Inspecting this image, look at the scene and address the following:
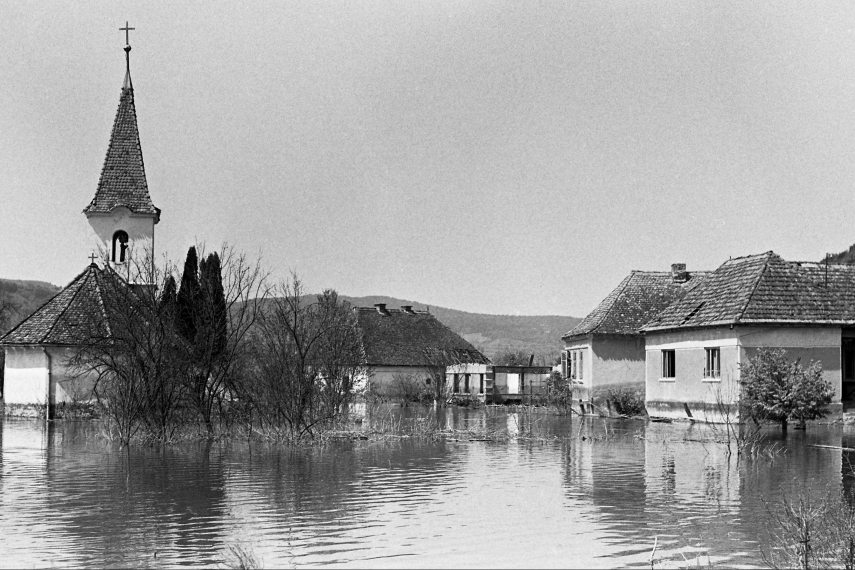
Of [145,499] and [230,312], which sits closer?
[145,499]

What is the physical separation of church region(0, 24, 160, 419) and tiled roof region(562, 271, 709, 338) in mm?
18964

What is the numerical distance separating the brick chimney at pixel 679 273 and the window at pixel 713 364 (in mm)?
13532

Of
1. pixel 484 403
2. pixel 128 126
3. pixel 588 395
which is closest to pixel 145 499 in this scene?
pixel 588 395

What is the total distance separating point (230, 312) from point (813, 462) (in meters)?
16.3

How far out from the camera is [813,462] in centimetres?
2353

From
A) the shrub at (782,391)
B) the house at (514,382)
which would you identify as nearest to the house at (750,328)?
the shrub at (782,391)

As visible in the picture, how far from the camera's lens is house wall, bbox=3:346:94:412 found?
41.6 m

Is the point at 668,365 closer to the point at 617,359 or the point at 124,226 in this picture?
the point at 617,359

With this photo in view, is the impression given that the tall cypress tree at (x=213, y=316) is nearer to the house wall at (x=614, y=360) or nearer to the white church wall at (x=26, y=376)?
the white church wall at (x=26, y=376)

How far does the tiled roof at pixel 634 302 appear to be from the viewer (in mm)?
47094

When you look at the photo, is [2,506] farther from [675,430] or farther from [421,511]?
[675,430]

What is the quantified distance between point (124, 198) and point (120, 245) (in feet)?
6.74

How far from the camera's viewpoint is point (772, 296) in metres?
36.2

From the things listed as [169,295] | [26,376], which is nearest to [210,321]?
[169,295]
